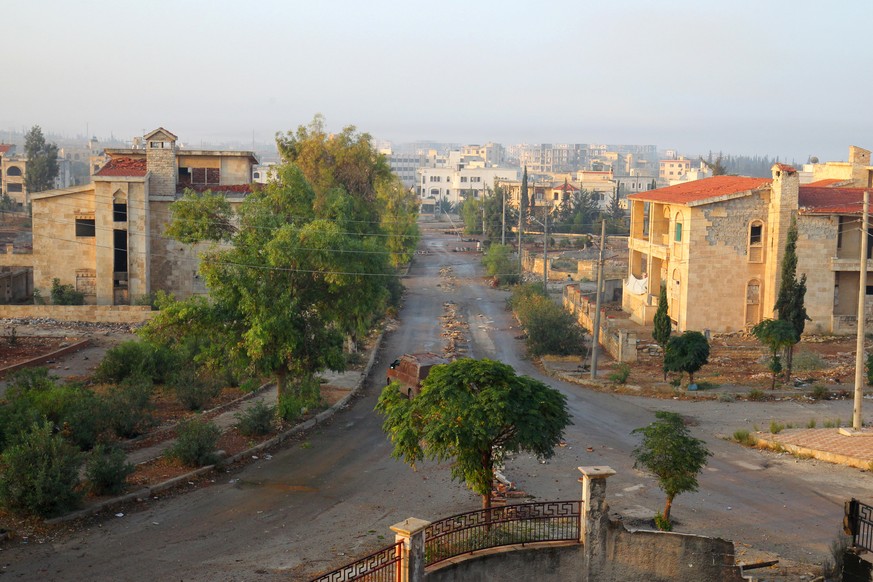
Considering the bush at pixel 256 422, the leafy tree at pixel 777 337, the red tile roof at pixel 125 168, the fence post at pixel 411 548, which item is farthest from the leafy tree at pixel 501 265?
the fence post at pixel 411 548

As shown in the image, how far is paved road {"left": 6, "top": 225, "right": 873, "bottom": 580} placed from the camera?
49.6 ft

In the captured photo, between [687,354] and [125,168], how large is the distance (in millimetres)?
29224

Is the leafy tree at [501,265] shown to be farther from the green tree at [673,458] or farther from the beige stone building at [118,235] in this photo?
the green tree at [673,458]

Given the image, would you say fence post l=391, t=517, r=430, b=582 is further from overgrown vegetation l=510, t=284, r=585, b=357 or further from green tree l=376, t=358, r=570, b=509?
overgrown vegetation l=510, t=284, r=585, b=357

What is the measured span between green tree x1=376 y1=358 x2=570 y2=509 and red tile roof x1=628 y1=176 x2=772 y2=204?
25.5 metres

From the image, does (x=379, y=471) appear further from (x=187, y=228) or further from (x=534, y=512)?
(x=187, y=228)

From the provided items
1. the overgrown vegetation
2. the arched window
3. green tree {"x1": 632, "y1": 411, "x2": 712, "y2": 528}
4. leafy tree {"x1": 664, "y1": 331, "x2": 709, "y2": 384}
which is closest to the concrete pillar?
green tree {"x1": 632, "y1": 411, "x2": 712, "y2": 528}

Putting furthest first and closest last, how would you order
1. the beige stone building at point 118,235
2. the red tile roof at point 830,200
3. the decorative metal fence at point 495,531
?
the beige stone building at point 118,235, the red tile roof at point 830,200, the decorative metal fence at point 495,531

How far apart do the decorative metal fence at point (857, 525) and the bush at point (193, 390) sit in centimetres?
1787

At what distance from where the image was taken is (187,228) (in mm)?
25922

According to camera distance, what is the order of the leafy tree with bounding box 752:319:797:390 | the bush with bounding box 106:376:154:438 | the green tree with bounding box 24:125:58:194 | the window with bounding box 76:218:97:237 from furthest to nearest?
the green tree with bounding box 24:125:58:194, the window with bounding box 76:218:97:237, the leafy tree with bounding box 752:319:797:390, the bush with bounding box 106:376:154:438

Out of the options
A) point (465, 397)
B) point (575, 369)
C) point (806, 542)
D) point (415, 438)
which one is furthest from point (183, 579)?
point (575, 369)

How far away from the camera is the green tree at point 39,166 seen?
95.7m

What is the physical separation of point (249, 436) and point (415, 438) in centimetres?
865
